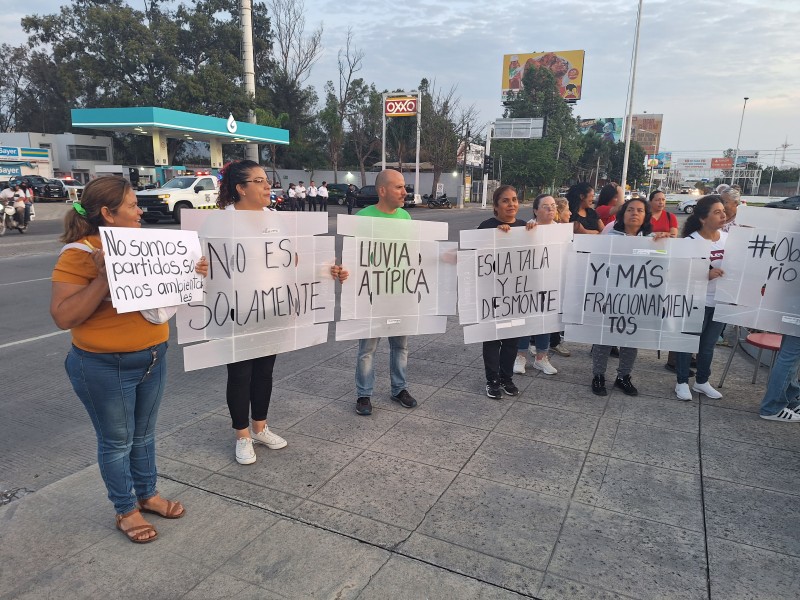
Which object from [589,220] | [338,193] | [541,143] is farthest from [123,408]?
[541,143]

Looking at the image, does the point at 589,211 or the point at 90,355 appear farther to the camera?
the point at 589,211

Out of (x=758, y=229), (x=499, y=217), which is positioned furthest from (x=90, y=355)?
(x=758, y=229)

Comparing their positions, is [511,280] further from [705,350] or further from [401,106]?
[401,106]

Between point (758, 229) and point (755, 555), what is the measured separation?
9.17ft

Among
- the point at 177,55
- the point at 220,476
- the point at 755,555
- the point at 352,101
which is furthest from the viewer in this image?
the point at 352,101

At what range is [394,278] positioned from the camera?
4305 mm

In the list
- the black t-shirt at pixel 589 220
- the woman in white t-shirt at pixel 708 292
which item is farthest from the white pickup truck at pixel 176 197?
the woman in white t-shirt at pixel 708 292

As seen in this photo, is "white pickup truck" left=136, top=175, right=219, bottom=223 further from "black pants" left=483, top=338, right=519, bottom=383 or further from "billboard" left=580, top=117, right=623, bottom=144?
"billboard" left=580, top=117, right=623, bottom=144

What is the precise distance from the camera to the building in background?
43206 mm

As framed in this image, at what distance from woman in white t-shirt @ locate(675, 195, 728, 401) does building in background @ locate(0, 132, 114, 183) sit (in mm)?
47314

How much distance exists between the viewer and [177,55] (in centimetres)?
5116

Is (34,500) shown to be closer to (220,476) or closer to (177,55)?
(220,476)

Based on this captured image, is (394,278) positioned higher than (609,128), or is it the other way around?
(609,128)

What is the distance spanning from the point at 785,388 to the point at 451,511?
10.2ft
